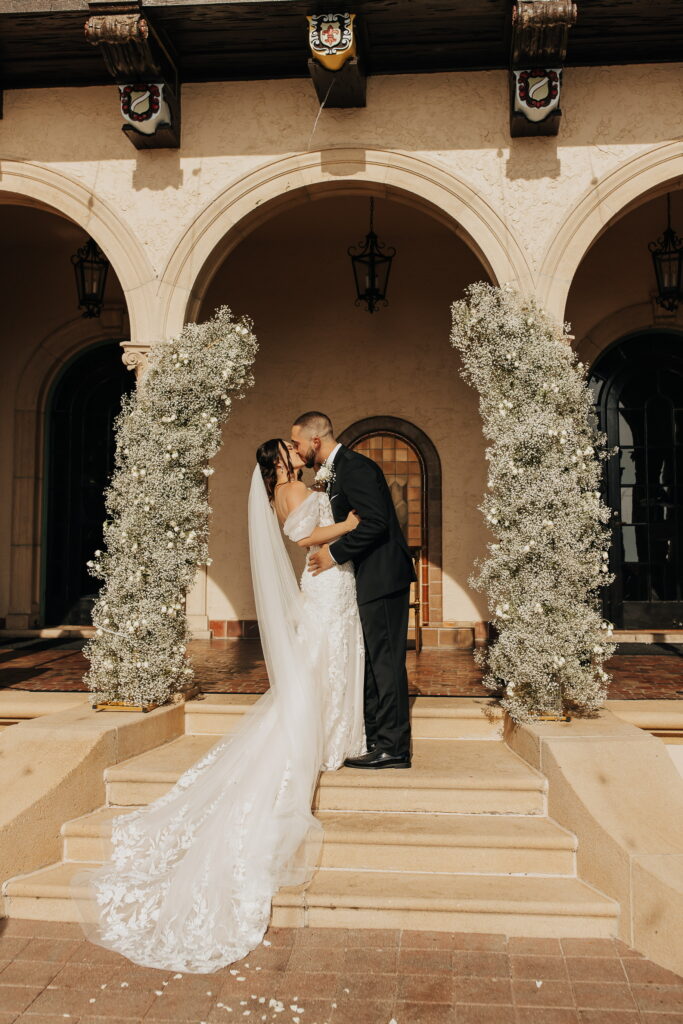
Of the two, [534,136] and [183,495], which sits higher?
[534,136]

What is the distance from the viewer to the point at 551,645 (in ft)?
15.2

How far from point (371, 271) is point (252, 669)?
4179 mm

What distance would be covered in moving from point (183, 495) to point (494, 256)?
289 cm

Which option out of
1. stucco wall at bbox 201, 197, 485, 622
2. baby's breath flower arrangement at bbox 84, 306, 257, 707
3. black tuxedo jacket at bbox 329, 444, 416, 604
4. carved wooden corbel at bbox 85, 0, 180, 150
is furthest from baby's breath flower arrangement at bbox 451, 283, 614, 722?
stucco wall at bbox 201, 197, 485, 622

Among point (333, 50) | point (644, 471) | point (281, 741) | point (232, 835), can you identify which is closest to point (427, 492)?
point (644, 471)

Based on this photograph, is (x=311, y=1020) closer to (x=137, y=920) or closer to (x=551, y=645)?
(x=137, y=920)

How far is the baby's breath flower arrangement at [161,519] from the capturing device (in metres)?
5.11

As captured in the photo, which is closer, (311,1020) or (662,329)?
(311,1020)

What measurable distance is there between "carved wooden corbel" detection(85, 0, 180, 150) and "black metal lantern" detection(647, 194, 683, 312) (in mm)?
4915

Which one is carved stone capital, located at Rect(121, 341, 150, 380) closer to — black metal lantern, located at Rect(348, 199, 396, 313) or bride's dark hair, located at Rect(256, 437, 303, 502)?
bride's dark hair, located at Rect(256, 437, 303, 502)

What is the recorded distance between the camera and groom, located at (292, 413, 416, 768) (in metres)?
4.51

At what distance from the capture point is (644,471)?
886cm

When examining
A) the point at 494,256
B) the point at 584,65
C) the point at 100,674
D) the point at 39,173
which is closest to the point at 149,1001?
the point at 100,674

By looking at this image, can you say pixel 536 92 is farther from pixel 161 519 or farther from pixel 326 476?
pixel 161 519
